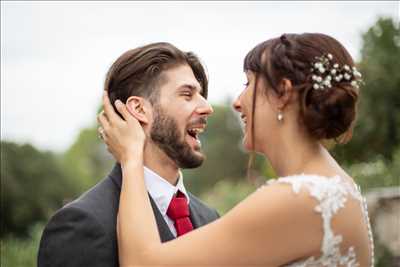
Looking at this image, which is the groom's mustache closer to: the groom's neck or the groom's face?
the groom's face

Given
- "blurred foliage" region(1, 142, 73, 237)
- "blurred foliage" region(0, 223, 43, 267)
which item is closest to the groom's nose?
"blurred foliage" region(0, 223, 43, 267)

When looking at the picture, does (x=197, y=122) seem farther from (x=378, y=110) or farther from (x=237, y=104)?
(x=378, y=110)

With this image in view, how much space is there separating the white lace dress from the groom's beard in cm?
76

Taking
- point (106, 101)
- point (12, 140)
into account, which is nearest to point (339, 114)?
point (106, 101)

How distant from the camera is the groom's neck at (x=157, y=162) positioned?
13.3 feet

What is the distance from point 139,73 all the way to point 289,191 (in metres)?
1.26

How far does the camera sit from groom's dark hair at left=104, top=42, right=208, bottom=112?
408 centimetres

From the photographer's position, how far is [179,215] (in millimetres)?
4008

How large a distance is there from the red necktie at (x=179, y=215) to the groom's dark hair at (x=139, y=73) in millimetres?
596

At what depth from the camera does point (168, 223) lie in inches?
157

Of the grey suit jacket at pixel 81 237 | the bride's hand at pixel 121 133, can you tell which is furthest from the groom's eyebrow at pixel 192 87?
the grey suit jacket at pixel 81 237

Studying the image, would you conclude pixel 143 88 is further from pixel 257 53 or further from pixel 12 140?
pixel 12 140

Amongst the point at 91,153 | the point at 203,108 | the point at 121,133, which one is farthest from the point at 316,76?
the point at 91,153

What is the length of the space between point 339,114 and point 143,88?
1.22m
